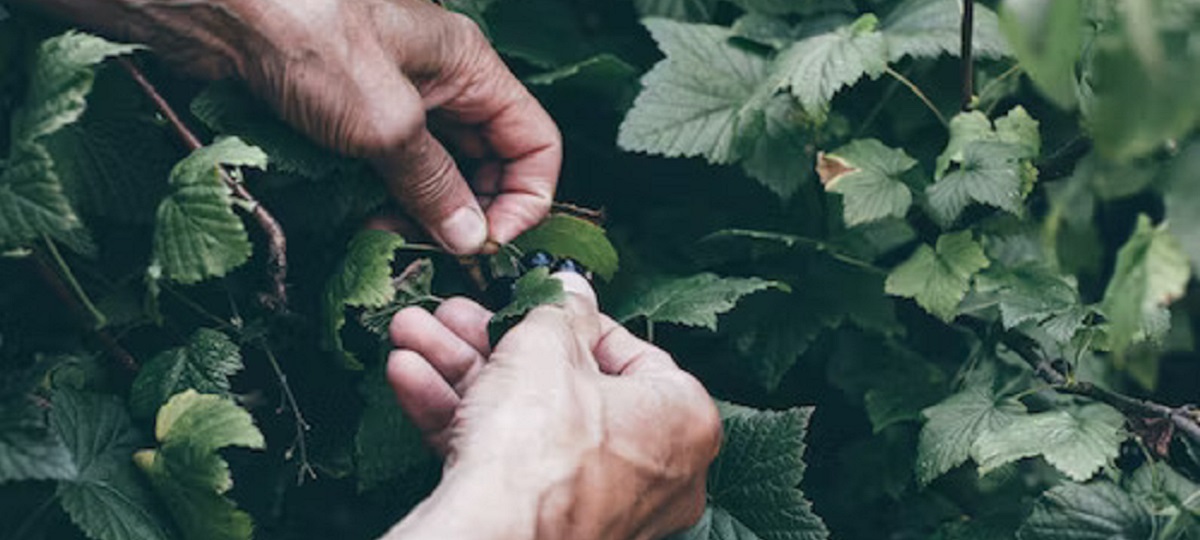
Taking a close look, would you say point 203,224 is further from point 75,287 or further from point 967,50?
point 967,50

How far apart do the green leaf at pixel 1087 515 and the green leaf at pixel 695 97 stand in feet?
2.03

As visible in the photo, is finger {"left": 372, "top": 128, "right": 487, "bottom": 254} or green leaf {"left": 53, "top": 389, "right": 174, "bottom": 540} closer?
green leaf {"left": 53, "top": 389, "right": 174, "bottom": 540}

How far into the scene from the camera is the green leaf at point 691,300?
4.90 ft

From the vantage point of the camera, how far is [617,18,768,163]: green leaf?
5.55 feet

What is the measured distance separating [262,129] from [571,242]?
0.42 metres

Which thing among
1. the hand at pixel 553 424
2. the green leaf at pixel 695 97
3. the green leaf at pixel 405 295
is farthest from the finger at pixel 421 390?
the green leaf at pixel 695 97

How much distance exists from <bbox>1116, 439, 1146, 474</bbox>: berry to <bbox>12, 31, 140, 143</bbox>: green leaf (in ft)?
4.18

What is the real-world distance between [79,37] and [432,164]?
1.35 feet

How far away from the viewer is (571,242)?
1.58 meters

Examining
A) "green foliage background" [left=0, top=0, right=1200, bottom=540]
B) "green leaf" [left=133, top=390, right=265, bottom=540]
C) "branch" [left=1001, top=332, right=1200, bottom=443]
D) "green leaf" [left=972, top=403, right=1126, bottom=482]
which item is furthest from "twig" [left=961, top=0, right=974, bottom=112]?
"green leaf" [left=133, top=390, right=265, bottom=540]

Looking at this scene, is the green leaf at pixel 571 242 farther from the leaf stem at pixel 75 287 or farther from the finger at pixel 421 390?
the leaf stem at pixel 75 287

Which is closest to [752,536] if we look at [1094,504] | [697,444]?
[697,444]

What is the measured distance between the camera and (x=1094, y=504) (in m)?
1.39

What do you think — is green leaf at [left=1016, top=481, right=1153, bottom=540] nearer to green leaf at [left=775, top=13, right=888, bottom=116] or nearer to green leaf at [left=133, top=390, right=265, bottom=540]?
green leaf at [left=775, top=13, right=888, bottom=116]
